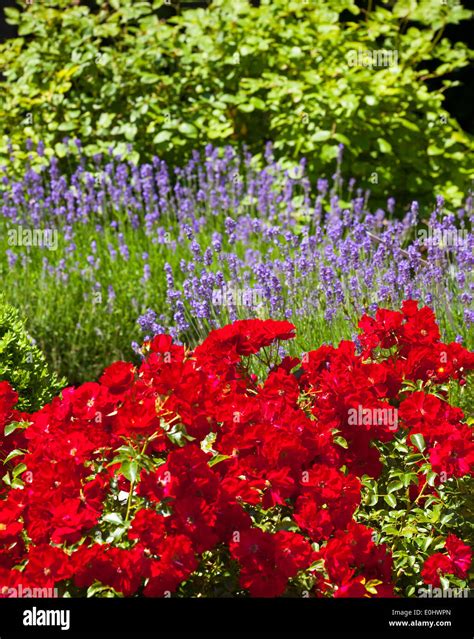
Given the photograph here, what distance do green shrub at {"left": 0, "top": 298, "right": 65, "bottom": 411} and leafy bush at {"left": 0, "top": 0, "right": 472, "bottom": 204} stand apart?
3.29 m

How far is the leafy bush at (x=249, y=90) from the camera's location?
658 cm

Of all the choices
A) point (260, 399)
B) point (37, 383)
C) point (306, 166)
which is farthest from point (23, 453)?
point (306, 166)

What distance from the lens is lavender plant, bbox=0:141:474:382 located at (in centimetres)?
421

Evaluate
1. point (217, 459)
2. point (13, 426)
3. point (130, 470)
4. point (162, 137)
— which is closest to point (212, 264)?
point (162, 137)

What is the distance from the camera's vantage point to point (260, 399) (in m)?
2.55

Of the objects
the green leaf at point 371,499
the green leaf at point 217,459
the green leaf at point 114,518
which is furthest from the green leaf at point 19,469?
the green leaf at point 371,499

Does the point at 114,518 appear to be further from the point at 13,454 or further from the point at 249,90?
the point at 249,90

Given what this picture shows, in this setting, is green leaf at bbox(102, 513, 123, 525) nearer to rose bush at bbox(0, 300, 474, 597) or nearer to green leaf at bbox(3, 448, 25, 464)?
rose bush at bbox(0, 300, 474, 597)

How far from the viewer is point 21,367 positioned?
3404 mm

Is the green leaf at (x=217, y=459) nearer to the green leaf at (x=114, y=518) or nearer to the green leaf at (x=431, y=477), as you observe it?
the green leaf at (x=114, y=518)

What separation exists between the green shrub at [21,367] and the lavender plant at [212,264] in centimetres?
72

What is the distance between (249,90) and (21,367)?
14.1 ft

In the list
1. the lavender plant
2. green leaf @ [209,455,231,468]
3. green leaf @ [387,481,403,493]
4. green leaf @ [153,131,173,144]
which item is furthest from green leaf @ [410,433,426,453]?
green leaf @ [153,131,173,144]

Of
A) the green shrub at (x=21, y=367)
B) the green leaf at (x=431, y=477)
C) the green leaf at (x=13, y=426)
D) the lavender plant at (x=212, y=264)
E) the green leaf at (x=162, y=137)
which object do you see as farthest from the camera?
the green leaf at (x=162, y=137)
